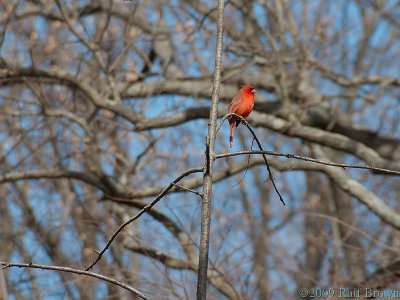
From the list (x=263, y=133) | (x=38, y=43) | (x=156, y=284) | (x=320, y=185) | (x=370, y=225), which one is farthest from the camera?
(x=320, y=185)

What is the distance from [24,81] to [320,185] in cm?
812

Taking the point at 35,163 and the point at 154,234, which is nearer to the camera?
the point at 154,234

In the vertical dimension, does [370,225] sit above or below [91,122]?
above

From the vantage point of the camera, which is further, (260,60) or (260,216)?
(260,216)

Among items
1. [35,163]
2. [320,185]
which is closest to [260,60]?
[35,163]

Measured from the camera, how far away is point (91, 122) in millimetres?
8016

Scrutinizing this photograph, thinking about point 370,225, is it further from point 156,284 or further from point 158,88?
point 156,284

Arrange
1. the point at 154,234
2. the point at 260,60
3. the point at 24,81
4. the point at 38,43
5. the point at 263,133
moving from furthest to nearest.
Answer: the point at 263,133
the point at 38,43
the point at 260,60
the point at 24,81
the point at 154,234

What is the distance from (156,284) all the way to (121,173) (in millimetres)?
2442

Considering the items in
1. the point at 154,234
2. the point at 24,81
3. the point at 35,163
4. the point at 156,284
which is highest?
the point at 35,163

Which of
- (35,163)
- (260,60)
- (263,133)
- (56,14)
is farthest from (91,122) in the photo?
(263,133)

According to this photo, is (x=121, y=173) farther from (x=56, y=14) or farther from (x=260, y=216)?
(x=260, y=216)

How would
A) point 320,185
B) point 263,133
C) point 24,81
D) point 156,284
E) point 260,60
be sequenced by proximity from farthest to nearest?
point 320,185, point 263,133, point 260,60, point 24,81, point 156,284

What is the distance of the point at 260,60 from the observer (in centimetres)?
840
